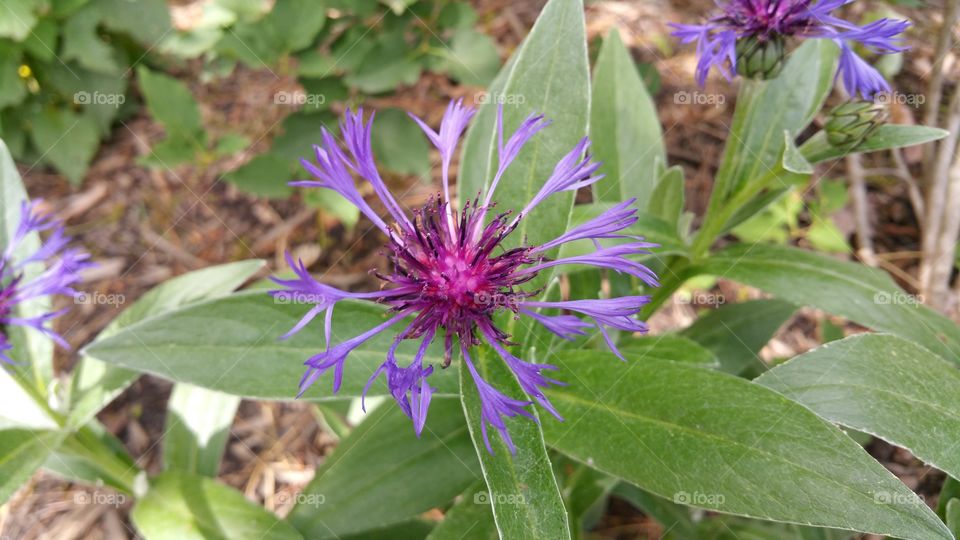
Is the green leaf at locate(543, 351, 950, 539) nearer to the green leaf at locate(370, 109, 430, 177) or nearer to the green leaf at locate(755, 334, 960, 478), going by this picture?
the green leaf at locate(755, 334, 960, 478)

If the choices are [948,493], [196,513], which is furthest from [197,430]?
[948,493]

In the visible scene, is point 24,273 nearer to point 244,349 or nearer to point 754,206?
point 244,349

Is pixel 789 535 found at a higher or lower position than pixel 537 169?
lower

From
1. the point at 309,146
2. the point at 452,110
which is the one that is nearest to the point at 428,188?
the point at 309,146

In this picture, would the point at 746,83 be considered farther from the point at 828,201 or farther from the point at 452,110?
the point at 828,201
